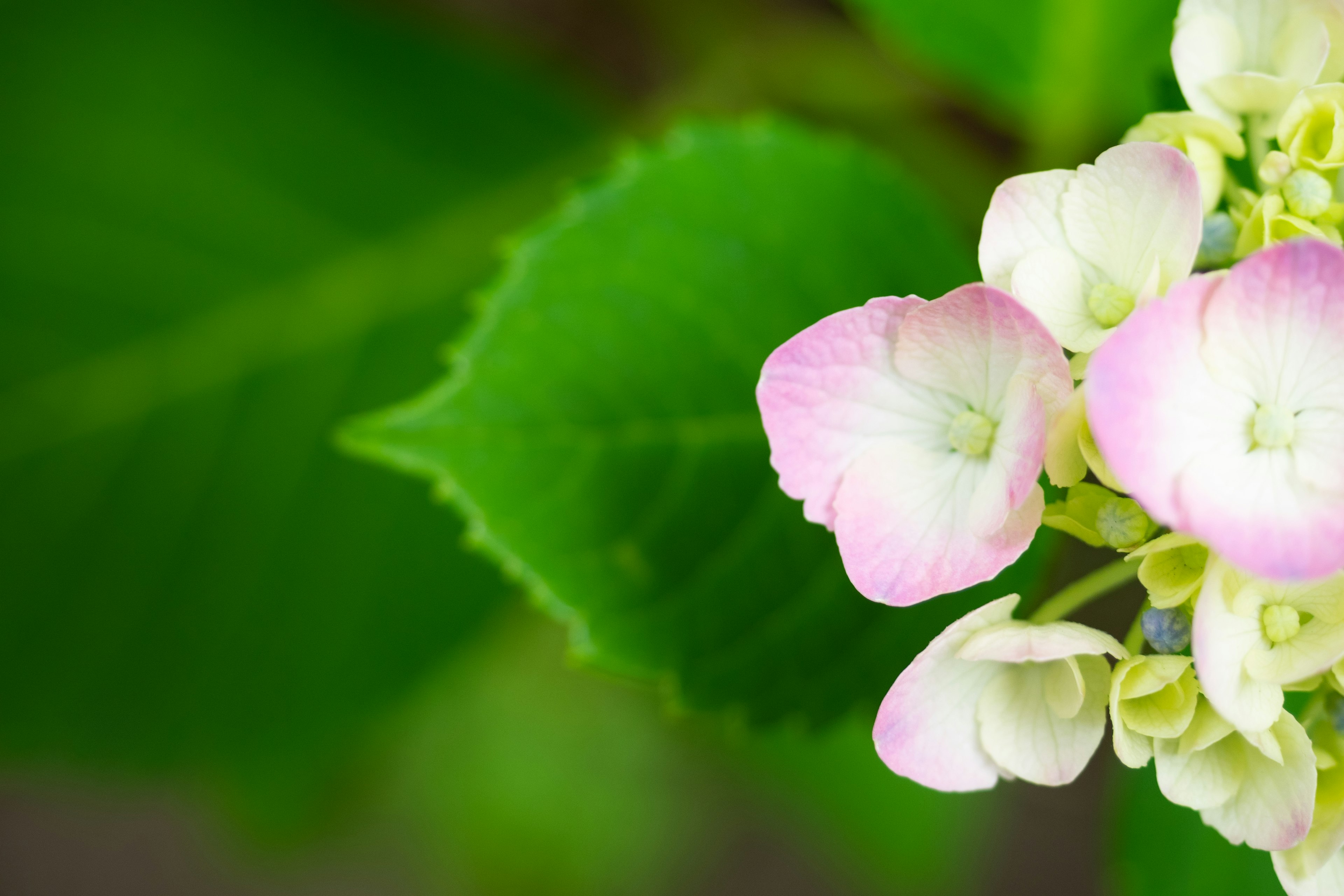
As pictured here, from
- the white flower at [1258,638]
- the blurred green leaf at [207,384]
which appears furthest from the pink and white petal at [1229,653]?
the blurred green leaf at [207,384]

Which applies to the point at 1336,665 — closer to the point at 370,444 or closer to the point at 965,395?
the point at 965,395

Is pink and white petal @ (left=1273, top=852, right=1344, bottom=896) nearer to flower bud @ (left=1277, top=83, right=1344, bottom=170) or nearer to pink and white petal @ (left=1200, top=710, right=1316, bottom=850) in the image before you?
pink and white petal @ (left=1200, top=710, right=1316, bottom=850)

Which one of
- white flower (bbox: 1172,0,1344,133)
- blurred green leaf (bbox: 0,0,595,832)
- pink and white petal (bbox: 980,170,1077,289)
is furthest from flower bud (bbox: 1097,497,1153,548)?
blurred green leaf (bbox: 0,0,595,832)

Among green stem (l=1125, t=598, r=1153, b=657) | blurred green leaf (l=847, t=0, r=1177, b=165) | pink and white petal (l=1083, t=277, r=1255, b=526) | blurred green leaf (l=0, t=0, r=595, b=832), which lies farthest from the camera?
blurred green leaf (l=0, t=0, r=595, b=832)

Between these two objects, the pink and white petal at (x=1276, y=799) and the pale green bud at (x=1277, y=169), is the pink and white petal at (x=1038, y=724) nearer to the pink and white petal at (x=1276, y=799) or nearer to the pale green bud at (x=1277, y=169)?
the pink and white petal at (x=1276, y=799)

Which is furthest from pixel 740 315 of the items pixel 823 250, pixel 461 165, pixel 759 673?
pixel 461 165

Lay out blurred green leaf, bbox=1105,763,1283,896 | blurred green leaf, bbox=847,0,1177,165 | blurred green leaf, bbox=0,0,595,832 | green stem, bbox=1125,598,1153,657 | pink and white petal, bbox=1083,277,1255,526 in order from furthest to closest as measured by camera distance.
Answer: blurred green leaf, bbox=0,0,595,832, blurred green leaf, bbox=847,0,1177,165, blurred green leaf, bbox=1105,763,1283,896, green stem, bbox=1125,598,1153,657, pink and white petal, bbox=1083,277,1255,526
